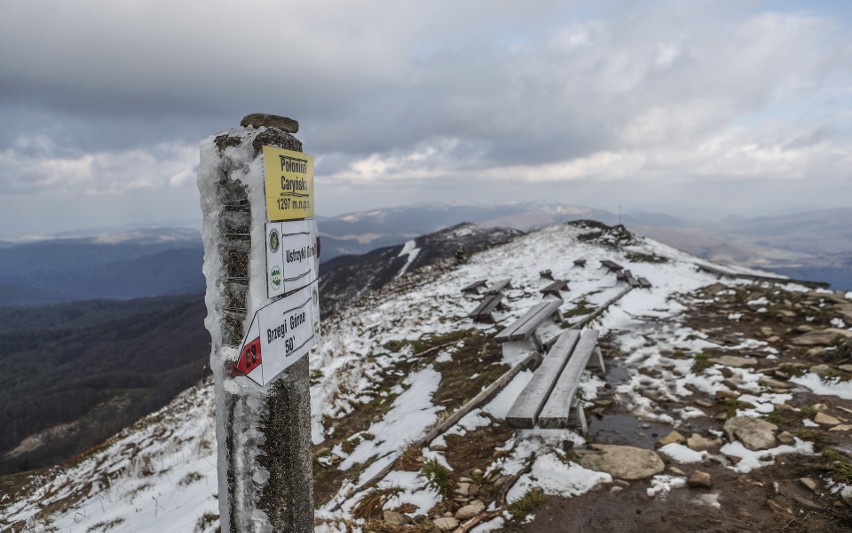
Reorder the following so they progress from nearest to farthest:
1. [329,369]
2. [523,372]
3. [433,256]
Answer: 1. [523,372]
2. [329,369]
3. [433,256]

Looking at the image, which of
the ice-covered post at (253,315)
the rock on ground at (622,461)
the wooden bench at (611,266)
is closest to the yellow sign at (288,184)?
the ice-covered post at (253,315)

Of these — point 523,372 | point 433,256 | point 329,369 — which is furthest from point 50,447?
point 523,372

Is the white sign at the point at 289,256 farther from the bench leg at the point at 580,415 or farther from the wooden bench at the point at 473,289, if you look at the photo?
the wooden bench at the point at 473,289

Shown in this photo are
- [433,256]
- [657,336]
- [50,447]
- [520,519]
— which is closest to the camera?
[520,519]

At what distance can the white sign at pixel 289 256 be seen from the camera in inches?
93.8

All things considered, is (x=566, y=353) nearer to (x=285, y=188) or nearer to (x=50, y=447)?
(x=285, y=188)

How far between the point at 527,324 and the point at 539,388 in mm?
2993

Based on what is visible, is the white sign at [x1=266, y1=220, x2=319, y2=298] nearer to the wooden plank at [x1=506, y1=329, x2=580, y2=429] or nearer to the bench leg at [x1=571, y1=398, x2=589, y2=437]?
the wooden plank at [x1=506, y1=329, x2=580, y2=429]

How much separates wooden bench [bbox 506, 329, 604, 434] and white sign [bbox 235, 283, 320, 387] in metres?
2.92

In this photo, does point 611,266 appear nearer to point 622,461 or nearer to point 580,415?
point 580,415

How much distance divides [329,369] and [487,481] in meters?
6.35

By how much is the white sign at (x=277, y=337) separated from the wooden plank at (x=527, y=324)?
5324 millimetres

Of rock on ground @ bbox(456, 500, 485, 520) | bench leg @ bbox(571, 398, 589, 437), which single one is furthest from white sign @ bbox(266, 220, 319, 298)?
bench leg @ bbox(571, 398, 589, 437)

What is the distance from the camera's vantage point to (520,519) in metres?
3.68
